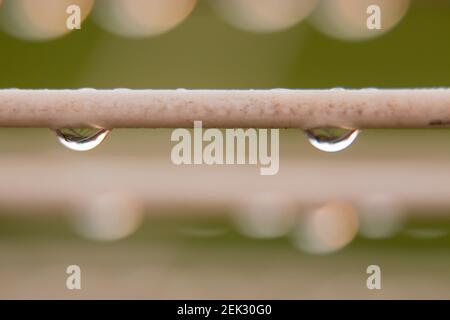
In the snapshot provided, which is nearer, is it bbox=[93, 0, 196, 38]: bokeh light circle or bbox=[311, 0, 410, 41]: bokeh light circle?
bbox=[311, 0, 410, 41]: bokeh light circle

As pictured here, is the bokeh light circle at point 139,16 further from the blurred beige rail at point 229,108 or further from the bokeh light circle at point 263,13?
the blurred beige rail at point 229,108

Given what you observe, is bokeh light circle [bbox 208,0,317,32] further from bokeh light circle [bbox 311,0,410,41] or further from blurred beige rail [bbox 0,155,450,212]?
blurred beige rail [bbox 0,155,450,212]

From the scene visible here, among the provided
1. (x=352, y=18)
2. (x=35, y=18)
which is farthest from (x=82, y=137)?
(x=352, y=18)

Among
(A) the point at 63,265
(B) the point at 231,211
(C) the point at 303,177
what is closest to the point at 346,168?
(C) the point at 303,177

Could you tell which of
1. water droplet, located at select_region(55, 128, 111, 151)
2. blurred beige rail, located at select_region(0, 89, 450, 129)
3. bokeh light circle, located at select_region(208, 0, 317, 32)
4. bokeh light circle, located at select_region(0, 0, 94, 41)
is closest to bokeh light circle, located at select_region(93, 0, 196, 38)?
bokeh light circle, located at select_region(0, 0, 94, 41)

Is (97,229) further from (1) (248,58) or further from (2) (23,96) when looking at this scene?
(2) (23,96)
